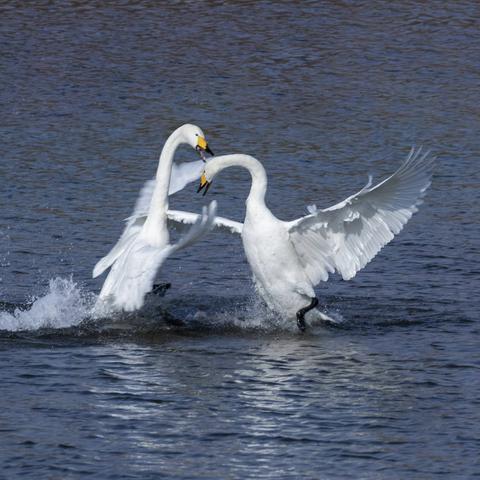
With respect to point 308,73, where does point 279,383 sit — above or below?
below

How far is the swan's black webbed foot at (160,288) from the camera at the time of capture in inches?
472

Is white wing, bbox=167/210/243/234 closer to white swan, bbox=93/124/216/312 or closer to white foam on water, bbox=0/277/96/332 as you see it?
white swan, bbox=93/124/216/312

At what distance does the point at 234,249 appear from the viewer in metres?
14.0

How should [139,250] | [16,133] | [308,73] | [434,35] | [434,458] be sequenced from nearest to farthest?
[434,458] < [139,250] < [16,133] < [308,73] < [434,35]

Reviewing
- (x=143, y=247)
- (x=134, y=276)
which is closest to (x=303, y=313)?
(x=143, y=247)

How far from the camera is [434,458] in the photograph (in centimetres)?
855

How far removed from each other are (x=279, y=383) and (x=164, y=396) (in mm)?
833

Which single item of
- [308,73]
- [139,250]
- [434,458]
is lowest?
[434,458]

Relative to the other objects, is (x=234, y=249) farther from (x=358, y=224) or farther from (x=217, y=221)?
(x=358, y=224)

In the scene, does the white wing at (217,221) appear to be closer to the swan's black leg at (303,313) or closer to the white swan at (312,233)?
the white swan at (312,233)

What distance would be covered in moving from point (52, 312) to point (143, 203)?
168 centimetres

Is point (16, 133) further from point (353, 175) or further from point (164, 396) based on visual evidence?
point (164, 396)

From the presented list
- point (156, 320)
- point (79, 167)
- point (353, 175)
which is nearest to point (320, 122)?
point (353, 175)

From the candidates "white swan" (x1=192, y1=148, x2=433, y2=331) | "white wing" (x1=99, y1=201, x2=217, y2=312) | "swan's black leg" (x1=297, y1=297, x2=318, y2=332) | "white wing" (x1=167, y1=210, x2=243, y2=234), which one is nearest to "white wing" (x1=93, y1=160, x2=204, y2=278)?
"white wing" (x1=167, y1=210, x2=243, y2=234)
